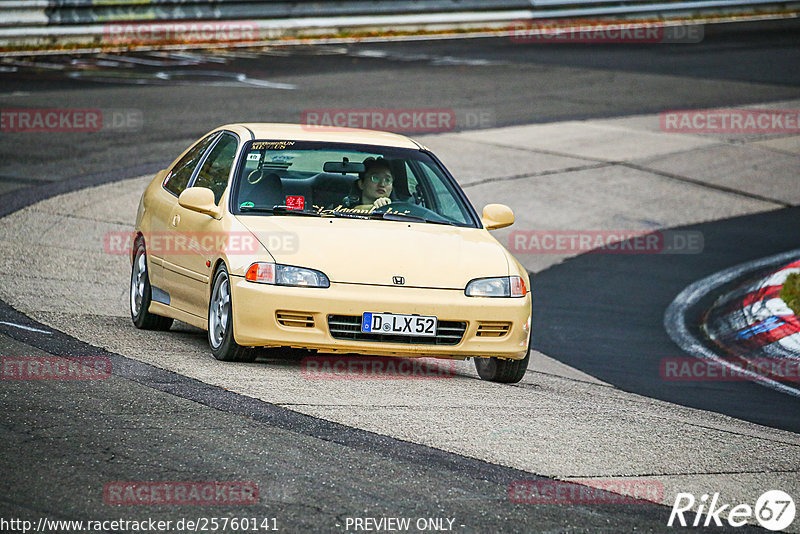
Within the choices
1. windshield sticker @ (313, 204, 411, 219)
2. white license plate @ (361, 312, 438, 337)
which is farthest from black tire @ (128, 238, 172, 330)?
white license plate @ (361, 312, 438, 337)

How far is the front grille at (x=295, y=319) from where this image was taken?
765 centimetres

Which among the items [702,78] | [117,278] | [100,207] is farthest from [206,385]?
[702,78]

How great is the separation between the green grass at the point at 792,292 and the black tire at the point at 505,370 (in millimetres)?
3712

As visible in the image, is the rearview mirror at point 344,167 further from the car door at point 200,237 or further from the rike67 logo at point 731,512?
the rike67 logo at point 731,512

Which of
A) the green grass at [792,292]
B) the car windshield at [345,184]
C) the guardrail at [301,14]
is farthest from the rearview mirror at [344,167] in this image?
the guardrail at [301,14]

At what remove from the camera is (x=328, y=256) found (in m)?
7.83

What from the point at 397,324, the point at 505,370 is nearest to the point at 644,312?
the point at 505,370

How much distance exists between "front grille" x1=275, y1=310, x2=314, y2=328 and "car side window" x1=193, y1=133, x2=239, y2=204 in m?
1.34

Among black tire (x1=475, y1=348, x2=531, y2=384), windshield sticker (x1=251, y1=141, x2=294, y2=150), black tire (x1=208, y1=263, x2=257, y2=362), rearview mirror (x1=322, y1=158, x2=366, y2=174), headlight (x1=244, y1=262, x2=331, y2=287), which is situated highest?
windshield sticker (x1=251, y1=141, x2=294, y2=150)

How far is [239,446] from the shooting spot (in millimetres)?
5906

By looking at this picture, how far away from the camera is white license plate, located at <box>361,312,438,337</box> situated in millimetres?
7676

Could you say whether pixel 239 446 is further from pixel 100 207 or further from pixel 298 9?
pixel 298 9

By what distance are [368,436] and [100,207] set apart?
28.5ft

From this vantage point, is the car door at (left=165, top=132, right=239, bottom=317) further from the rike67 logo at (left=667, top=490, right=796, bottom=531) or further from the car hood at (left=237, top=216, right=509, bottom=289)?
the rike67 logo at (left=667, top=490, right=796, bottom=531)
